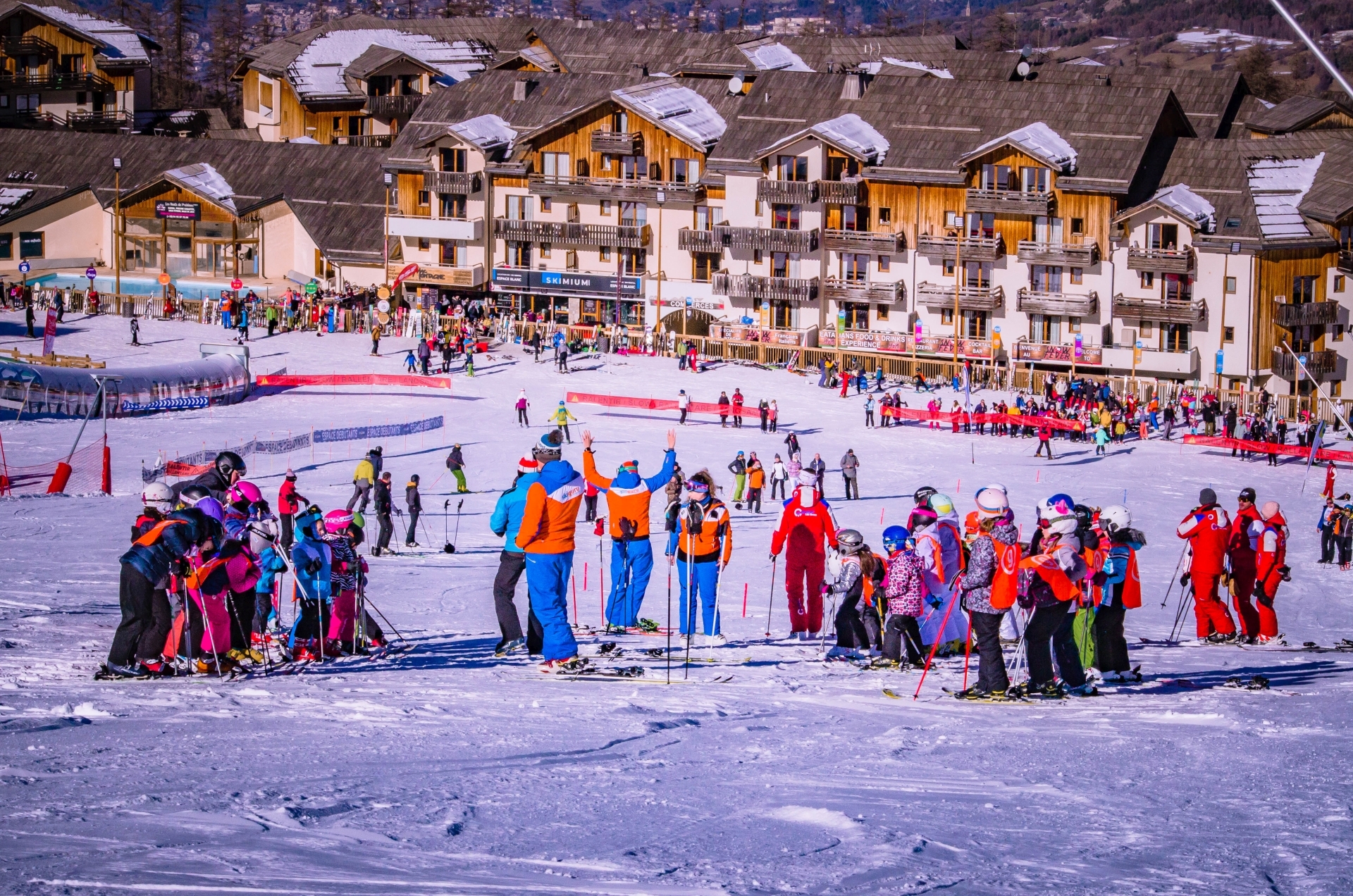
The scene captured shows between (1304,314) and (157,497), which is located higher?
(1304,314)

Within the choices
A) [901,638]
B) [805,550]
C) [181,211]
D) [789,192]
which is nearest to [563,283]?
[789,192]

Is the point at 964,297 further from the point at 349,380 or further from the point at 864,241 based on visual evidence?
the point at 349,380

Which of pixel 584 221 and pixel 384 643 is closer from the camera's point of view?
pixel 384 643

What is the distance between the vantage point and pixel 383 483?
2342 cm

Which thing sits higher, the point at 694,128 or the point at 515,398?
the point at 694,128

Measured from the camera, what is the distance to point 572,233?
6206cm

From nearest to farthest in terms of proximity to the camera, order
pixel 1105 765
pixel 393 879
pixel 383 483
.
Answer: pixel 393 879 < pixel 1105 765 < pixel 383 483

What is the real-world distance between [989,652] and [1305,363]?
43489mm

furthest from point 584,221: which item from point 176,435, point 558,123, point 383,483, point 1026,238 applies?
point 383,483

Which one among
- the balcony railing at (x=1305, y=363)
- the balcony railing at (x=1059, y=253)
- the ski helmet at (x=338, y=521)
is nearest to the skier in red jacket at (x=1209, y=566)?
the ski helmet at (x=338, y=521)

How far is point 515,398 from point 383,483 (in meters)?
20.8

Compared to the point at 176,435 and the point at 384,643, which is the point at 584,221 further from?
the point at 384,643

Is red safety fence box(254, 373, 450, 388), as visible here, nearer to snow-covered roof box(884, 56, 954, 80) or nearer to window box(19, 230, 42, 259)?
window box(19, 230, 42, 259)

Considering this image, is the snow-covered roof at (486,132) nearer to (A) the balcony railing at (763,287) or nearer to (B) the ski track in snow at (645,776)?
(A) the balcony railing at (763,287)
